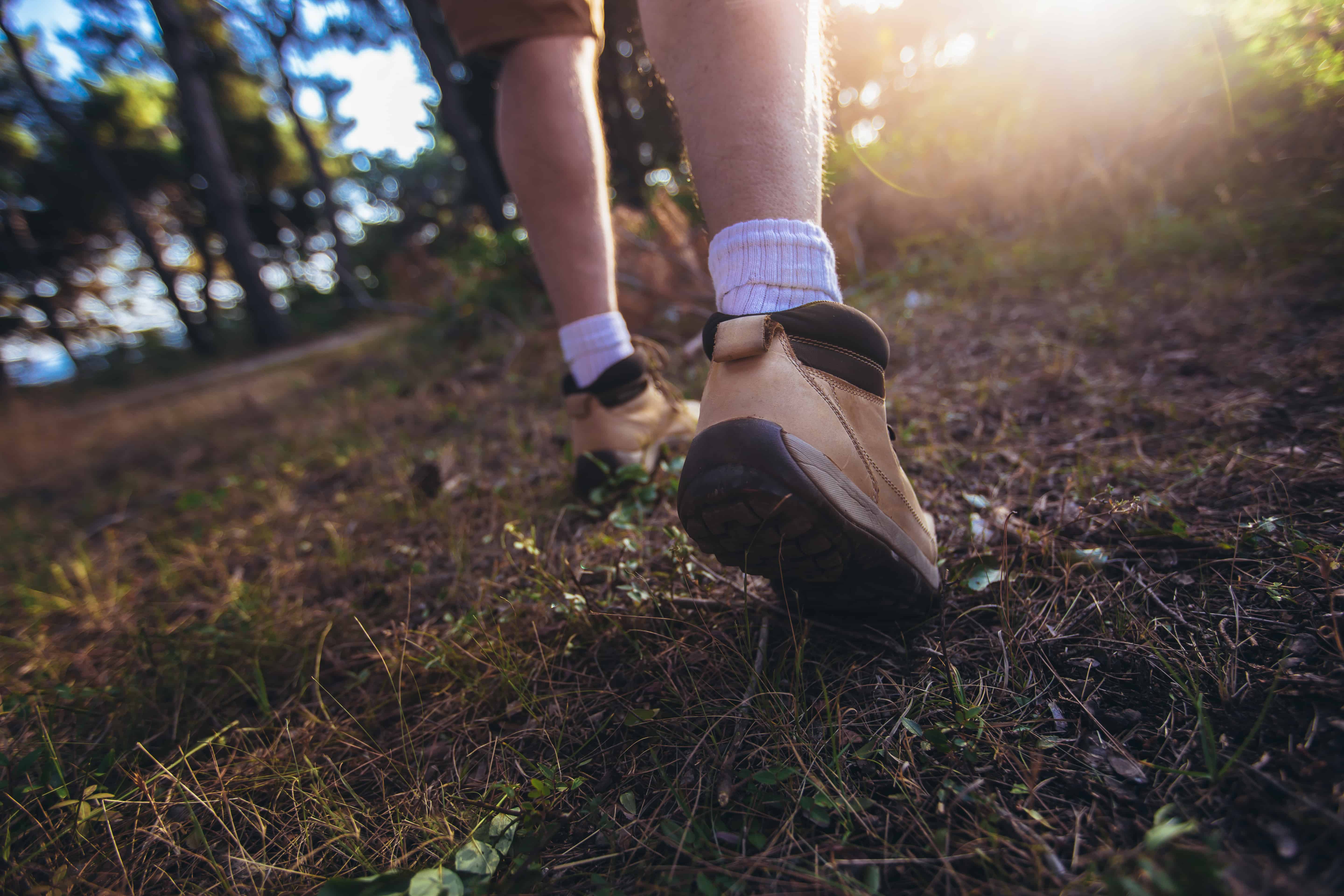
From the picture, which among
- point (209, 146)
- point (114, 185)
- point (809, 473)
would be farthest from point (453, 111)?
point (114, 185)

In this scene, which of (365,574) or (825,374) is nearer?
(825,374)

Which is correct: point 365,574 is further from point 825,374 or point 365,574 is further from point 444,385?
point 444,385

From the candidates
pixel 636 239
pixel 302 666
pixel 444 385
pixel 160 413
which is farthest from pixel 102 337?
pixel 302 666

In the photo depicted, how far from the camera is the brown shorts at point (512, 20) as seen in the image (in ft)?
4.17

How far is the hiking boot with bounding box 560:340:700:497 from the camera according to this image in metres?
1.40

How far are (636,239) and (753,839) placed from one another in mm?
2866

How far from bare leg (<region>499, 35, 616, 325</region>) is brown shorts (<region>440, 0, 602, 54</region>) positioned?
0.07ft

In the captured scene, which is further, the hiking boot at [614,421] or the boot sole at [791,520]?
Answer: the hiking boot at [614,421]

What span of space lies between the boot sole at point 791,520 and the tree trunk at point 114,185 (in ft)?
54.7

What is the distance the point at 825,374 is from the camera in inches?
32.8

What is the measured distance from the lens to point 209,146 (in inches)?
358

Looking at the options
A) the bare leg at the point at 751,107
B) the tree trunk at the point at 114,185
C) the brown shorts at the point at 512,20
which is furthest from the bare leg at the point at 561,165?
the tree trunk at the point at 114,185

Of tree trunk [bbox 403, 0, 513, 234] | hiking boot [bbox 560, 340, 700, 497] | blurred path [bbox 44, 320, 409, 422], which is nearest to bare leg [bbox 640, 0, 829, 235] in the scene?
hiking boot [bbox 560, 340, 700, 497]

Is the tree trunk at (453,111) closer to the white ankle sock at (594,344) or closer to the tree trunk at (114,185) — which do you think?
the white ankle sock at (594,344)
